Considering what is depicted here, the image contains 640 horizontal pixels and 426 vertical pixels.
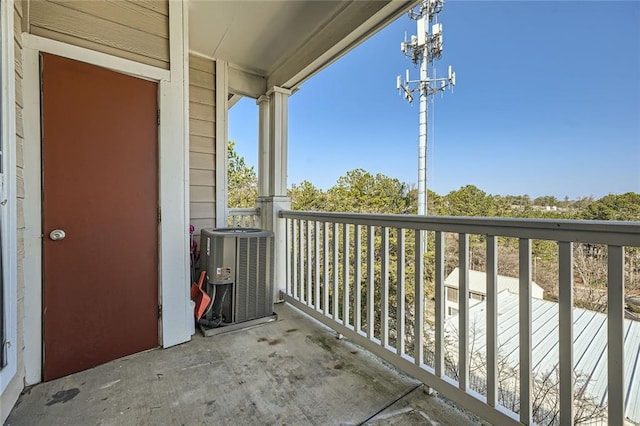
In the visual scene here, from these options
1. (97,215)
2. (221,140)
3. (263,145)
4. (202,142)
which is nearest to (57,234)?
(97,215)

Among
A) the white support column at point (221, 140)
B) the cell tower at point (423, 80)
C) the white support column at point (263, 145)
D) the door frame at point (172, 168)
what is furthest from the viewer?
the cell tower at point (423, 80)

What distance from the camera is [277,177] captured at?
3082 mm

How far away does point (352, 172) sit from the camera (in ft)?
31.8

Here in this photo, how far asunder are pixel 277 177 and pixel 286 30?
136 cm

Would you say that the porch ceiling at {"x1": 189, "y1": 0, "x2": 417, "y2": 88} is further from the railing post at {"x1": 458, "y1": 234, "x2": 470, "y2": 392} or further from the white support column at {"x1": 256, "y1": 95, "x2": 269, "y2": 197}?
the railing post at {"x1": 458, "y1": 234, "x2": 470, "y2": 392}

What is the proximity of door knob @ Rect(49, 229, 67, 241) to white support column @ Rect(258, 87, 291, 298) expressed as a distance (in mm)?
1714

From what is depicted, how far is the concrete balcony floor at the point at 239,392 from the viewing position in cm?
136

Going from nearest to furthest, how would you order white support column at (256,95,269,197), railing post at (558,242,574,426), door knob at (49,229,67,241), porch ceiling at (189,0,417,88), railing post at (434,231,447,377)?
railing post at (558,242,574,426)
railing post at (434,231,447,377)
door knob at (49,229,67,241)
porch ceiling at (189,0,417,88)
white support column at (256,95,269,197)

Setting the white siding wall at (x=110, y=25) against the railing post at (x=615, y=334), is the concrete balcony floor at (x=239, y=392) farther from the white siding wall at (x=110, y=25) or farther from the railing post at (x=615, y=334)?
the white siding wall at (x=110, y=25)

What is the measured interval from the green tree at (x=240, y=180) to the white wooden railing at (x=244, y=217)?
9.06 ft

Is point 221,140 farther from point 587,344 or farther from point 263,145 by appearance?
point 587,344

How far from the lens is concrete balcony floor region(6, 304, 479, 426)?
1.36 meters

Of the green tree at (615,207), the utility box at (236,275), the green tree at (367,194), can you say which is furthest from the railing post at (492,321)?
the green tree at (367,194)

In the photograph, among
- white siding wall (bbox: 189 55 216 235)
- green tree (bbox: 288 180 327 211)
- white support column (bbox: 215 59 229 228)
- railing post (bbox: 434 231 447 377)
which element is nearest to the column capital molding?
white support column (bbox: 215 59 229 228)
